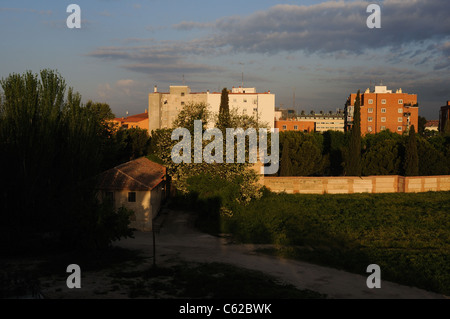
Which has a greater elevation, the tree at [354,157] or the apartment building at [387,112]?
the apartment building at [387,112]

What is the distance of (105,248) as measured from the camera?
17297 millimetres

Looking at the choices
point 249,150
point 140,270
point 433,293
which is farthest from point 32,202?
point 433,293

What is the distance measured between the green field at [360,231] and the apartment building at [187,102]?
53.8 meters

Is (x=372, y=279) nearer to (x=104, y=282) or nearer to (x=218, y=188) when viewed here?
(x=104, y=282)

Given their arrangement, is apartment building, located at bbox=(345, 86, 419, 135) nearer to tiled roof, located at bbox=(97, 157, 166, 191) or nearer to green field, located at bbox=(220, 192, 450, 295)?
green field, located at bbox=(220, 192, 450, 295)

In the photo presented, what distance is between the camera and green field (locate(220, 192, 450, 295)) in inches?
677

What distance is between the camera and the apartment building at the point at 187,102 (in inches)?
3327

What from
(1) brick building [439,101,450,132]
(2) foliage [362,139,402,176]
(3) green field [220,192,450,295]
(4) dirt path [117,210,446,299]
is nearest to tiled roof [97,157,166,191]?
(4) dirt path [117,210,446,299]

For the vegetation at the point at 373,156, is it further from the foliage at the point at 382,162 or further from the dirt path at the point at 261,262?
the dirt path at the point at 261,262

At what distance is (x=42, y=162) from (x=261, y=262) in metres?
11.7

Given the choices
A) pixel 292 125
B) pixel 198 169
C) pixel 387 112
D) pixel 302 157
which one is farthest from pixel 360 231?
pixel 292 125

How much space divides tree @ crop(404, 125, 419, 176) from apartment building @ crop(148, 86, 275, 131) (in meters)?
45.4

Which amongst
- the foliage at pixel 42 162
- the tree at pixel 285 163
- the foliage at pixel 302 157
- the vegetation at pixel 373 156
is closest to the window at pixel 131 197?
the foliage at pixel 42 162
